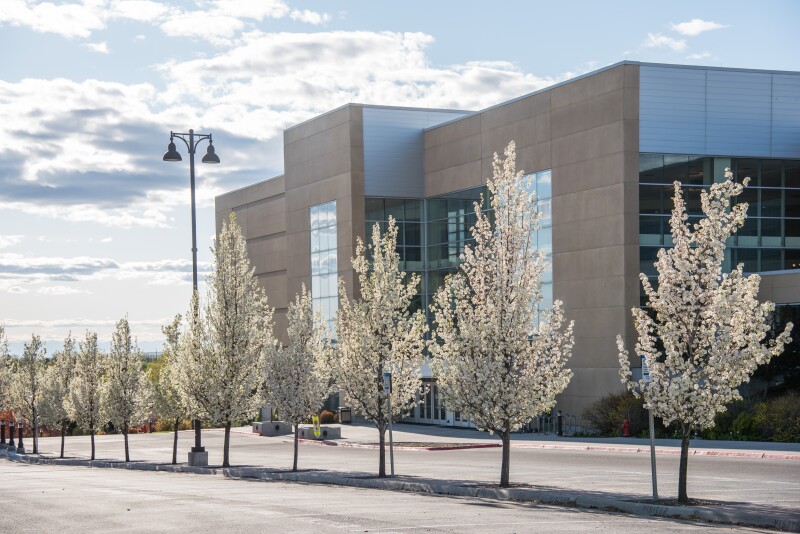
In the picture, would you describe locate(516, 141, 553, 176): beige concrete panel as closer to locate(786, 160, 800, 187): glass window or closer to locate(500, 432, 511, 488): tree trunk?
locate(786, 160, 800, 187): glass window

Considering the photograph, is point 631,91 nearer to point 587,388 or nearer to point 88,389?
point 587,388

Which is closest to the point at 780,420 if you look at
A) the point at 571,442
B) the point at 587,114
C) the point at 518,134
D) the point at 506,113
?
the point at 571,442

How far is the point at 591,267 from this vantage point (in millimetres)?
47125

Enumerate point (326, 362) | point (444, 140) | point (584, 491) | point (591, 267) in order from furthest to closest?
point (444, 140)
point (591, 267)
point (326, 362)
point (584, 491)

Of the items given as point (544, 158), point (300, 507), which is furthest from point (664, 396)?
point (544, 158)

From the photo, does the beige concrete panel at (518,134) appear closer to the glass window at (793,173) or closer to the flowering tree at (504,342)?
the glass window at (793,173)

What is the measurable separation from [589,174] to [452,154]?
12.3 m

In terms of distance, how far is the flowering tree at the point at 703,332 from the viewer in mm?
17969

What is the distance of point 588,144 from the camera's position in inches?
1870

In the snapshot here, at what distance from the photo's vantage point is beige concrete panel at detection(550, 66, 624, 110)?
46.0 meters

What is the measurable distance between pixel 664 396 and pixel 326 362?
50.1 ft

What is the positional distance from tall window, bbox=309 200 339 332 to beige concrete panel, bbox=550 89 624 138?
18796 mm

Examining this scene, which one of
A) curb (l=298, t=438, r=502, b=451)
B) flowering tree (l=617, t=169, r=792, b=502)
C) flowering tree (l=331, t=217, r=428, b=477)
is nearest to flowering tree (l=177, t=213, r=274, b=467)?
flowering tree (l=331, t=217, r=428, b=477)

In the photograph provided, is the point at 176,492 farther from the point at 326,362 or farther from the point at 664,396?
the point at 664,396
